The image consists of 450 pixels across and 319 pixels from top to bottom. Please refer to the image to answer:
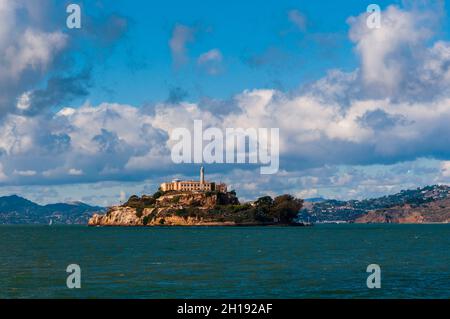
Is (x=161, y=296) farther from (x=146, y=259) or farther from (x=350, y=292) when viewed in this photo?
(x=146, y=259)

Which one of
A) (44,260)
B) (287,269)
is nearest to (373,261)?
(287,269)

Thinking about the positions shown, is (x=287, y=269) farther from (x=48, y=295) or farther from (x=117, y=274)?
(x=48, y=295)

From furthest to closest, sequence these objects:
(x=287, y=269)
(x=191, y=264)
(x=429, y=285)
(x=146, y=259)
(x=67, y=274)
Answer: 1. (x=146, y=259)
2. (x=191, y=264)
3. (x=287, y=269)
4. (x=67, y=274)
5. (x=429, y=285)

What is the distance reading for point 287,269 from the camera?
96000 millimetres

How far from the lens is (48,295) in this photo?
2702 inches

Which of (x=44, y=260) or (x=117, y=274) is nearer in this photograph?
(x=117, y=274)

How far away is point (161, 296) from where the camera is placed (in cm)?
6731
